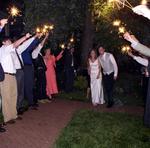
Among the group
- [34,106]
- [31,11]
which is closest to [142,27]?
[31,11]

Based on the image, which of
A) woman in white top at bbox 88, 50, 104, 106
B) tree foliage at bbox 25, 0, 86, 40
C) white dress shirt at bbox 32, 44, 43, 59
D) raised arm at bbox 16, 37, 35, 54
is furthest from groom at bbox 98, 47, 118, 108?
tree foliage at bbox 25, 0, 86, 40

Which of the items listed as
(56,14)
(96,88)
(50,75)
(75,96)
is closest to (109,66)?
(96,88)

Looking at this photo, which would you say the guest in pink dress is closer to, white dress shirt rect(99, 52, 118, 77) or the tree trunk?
white dress shirt rect(99, 52, 118, 77)

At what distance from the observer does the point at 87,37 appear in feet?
71.2

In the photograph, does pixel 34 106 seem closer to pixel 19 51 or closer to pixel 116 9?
pixel 19 51

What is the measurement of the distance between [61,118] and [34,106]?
1.70 metres

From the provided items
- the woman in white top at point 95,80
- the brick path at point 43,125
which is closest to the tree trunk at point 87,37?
the woman in white top at point 95,80

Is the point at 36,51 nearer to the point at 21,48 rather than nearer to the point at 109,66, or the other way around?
the point at 21,48

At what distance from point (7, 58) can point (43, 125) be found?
6.55 ft

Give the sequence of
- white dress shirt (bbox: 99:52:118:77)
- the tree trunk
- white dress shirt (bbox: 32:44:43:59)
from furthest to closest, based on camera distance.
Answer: the tree trunk
white dress shirt (bbox: 99:52:118:77)
white dress shirt (bbox: 32:44:43:59)

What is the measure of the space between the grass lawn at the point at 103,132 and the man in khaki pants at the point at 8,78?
1.58 meters

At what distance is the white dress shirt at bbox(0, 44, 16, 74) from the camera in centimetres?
1224

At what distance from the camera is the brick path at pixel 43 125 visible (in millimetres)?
10930

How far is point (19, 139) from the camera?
1117 centimetres
